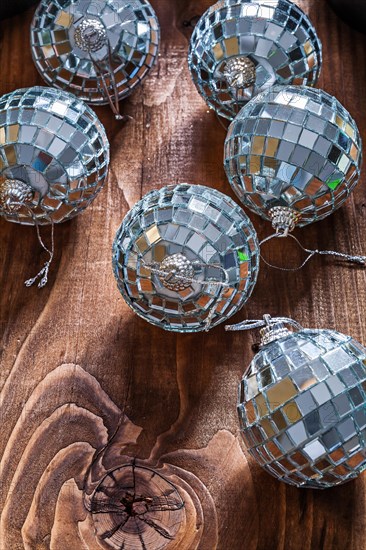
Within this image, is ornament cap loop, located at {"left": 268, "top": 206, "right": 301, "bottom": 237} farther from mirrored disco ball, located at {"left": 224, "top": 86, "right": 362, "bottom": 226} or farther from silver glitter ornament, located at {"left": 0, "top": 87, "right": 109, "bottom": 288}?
silver glitter ornament, located at {"left": 0, "top": 87, "right": 109, "bottom": 288}

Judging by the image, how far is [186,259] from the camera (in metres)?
0.91

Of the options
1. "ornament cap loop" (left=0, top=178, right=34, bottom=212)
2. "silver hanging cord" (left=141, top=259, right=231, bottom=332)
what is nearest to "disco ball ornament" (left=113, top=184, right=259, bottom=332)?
"silver hanging cord" (left=141, top=259, right=231, bottom=332)

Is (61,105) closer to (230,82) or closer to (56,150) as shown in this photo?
(56,150)

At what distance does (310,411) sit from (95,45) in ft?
1.67

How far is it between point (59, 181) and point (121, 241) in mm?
103

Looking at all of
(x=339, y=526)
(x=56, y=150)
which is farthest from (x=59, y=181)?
(x=339, y=526)

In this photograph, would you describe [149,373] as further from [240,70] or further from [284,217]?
[240,70]

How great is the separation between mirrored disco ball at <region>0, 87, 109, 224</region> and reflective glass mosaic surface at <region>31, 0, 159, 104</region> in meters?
0.07

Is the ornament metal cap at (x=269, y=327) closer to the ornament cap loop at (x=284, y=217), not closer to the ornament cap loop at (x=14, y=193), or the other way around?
the ornament cap loop at (x=284, y=217)

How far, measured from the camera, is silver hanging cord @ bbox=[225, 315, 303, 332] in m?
0.97

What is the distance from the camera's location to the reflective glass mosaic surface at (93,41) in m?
1.04

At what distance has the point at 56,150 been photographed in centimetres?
97

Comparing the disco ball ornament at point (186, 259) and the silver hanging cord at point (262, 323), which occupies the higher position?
the disco ball ornament at point (186, 259)

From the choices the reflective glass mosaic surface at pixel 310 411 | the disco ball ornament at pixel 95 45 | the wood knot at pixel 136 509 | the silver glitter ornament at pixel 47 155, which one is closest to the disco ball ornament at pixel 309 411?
the reflective glass mosaic surface at pixel 310 411
